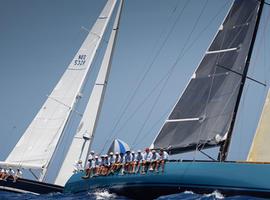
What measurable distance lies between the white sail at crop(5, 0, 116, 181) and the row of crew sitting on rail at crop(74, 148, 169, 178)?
249 inches

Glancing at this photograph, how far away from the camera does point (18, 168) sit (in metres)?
27.7

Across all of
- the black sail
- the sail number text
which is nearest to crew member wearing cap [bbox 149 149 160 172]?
the black sail

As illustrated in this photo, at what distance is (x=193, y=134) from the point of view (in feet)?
65.9

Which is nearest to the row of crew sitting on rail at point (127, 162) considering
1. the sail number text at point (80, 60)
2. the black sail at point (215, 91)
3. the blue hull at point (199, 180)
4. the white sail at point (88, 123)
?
the blue hull at point (199, 180)

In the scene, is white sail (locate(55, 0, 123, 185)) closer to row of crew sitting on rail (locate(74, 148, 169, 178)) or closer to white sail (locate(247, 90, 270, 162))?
row of crew sitting on rail (locate(74, 148, 169, 178))

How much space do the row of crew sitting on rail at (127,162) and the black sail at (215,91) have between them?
132 cm

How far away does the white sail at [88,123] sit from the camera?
2584 centimetres

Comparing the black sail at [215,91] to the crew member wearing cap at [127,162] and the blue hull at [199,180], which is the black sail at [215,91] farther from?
the blue hull at [199,180]

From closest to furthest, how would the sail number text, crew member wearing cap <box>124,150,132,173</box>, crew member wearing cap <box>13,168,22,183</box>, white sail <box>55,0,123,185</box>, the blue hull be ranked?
the blue hull
crew member wearing cap <box>124,150,132,173</box>
crew member wearing cap <box>13,168,22,183</box>
white sail <box>55,0,123,185</box>
the sail number text

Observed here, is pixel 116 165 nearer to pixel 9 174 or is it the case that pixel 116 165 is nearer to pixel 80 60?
pixel 9 174

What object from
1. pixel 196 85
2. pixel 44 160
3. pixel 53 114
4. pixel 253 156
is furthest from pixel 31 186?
pixel 253 156

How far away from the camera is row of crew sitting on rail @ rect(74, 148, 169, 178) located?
61.9 feet

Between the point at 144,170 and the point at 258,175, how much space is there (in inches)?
179

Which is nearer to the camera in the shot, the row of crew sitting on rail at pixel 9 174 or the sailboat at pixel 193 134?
the sailboat at pixel 193 134
